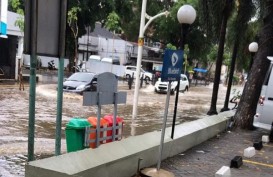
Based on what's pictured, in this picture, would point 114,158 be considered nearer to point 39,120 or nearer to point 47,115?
point 39,120

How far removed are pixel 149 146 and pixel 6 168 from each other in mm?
2548

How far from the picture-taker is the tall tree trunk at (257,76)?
11633mm

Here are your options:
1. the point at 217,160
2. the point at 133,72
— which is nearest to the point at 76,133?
the point at 217,160

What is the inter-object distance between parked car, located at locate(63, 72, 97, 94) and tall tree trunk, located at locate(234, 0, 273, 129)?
10.5 metres

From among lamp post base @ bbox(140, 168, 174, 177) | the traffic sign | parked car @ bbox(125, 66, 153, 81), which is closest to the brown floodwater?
lamp post base @ bbox(140, 168, 174, 177)

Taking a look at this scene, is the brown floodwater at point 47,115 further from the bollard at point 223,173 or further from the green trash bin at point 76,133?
the bollard at point 223,173

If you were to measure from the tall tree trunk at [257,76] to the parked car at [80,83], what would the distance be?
10514 millimetres

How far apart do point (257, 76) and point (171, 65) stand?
6613mm

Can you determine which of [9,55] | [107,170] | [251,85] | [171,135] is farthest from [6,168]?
A: [9,55]

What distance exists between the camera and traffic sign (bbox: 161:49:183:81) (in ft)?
19.6

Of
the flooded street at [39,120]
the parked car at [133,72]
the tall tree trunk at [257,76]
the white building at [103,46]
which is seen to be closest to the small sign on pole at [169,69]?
the flooded street at [39,120]

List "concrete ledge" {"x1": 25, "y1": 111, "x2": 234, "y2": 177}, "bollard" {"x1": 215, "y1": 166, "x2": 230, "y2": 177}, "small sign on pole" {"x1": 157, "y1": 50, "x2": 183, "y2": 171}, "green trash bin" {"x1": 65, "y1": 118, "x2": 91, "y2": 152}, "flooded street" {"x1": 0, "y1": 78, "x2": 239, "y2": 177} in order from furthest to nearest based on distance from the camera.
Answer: "flooded street" {"x1": 0, "y1": 78, "x2": 239, "y2": 177}, "bollard" {"x1": 215, "y1": 166, "x2": 230, "y2": 177}, "small sign on pole" {"x1": 157, "y1": 50, "x2": 183, "y2": 171}, "green trash bin" {"x1": 65, "y1": 118, "x2": 91, "y2": 152}, "concrete ledge" {"x1": 25, "y1": 111, "x2": 234, "y2": 177}

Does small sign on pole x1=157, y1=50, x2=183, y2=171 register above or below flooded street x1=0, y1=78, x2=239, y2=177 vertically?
above

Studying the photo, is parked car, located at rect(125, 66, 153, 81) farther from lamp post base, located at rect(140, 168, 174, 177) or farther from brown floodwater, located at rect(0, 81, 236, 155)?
lamp post base, located at rect(140, 168, 174, 177)
